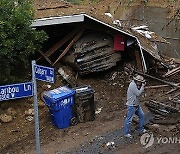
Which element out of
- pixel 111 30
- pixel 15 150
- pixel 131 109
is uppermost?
pixel 111 30

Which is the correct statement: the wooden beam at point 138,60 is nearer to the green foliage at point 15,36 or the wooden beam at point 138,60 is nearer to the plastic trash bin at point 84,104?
the plastic trash bin at point 84,104

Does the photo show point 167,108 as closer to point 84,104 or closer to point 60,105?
point 84,104

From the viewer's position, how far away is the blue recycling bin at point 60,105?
32.8ft

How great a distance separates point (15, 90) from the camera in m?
6.36

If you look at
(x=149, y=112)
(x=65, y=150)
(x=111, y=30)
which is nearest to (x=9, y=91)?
(x=65, y=150)

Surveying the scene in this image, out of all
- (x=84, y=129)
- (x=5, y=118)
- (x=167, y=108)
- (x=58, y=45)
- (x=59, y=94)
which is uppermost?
(x=58, y=45)

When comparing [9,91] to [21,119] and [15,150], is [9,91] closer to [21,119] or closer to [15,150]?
[15,150]

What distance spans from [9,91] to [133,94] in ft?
12.5

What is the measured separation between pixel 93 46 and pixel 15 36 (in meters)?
3.00

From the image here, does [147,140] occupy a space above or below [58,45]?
below

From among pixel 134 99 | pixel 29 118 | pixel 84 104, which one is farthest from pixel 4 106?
pixel 134 99

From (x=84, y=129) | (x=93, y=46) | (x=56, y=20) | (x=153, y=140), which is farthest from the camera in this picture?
(x=93, y=46)

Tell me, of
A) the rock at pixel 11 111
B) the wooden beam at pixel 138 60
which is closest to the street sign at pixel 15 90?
the rock at pixel 11 111

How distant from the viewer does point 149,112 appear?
11.0 metres
